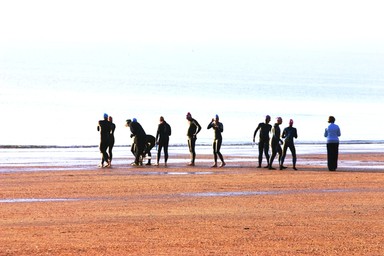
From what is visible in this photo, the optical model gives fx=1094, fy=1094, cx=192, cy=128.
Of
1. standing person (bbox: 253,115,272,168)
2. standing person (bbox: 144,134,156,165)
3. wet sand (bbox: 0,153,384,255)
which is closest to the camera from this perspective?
wet sand (bbox: 0,153,384,255)

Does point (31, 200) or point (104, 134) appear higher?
point (104, 134)

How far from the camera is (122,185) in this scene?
86.0 ft

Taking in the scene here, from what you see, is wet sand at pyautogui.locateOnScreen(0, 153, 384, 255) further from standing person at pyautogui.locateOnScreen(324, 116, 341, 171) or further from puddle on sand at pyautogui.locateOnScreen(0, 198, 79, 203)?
standing person at pyautogui.locateOnScreen(324, 116, 341, 171)

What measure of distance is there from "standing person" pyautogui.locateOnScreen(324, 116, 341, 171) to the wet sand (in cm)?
63

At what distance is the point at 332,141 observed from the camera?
3128cm

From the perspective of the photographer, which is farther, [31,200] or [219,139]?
[219,139]

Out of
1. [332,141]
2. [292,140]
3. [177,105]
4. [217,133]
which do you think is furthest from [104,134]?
[177,105]

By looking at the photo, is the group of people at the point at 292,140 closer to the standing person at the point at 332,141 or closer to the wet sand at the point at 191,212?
the standing person at the point at 332,141

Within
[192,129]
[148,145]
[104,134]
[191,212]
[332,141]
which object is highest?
[192,129]

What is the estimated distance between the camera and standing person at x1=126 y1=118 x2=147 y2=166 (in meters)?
32.5

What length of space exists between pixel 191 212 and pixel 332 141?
1154cm

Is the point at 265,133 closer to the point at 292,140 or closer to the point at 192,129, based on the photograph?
the point at 292,140

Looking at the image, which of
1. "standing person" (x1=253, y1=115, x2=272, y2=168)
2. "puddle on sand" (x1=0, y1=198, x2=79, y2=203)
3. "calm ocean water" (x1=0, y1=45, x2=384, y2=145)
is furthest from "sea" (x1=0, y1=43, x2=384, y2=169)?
"puddle on sand" (x1=0, y1=198, x2=79, y2=203)

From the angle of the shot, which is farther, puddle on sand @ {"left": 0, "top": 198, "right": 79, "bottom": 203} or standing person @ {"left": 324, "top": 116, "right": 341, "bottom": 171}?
standing person @ {"left": 324, "top": 116, "right": 341, "bottom": 171}
